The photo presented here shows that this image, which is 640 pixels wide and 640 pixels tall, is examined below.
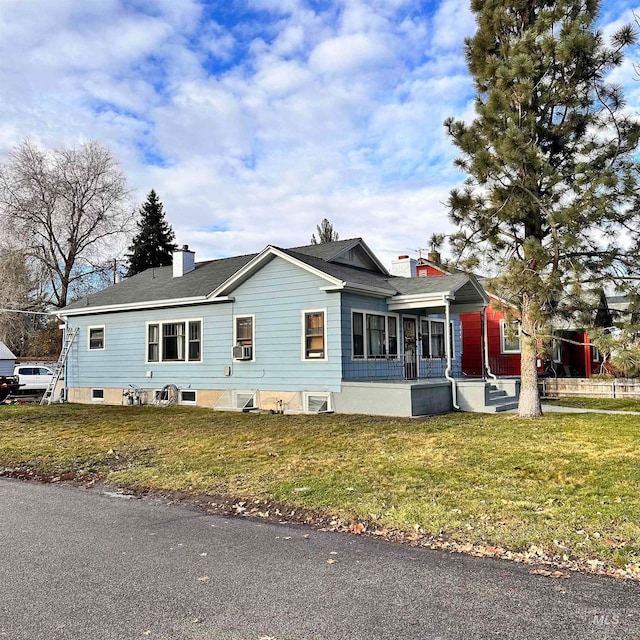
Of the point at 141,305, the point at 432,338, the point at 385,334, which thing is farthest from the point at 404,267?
the point at 141,305

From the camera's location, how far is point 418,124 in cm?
1384

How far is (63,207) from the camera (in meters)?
35.9

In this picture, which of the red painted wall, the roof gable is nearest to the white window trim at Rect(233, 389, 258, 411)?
the roof gable

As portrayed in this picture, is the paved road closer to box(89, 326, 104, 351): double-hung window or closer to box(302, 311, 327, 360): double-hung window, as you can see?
box(302, 311, 327, 360): double-hung window

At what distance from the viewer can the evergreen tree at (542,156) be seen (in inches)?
432

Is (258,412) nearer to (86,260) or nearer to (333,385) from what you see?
(333,385)

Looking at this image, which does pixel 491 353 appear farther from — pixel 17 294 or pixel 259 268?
pixel 17 294

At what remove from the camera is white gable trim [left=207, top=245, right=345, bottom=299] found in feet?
48.0

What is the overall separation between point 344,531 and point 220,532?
1163mm

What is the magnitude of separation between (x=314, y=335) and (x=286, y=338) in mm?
949

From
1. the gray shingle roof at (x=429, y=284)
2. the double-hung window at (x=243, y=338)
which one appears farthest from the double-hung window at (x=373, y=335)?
the double-hung window at (x=243, y=338)

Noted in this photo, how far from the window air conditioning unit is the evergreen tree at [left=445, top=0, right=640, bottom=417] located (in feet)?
23.2

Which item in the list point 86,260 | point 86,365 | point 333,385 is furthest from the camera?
point 86,260

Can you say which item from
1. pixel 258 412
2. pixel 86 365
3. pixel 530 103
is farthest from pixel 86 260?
pixel 530 103
